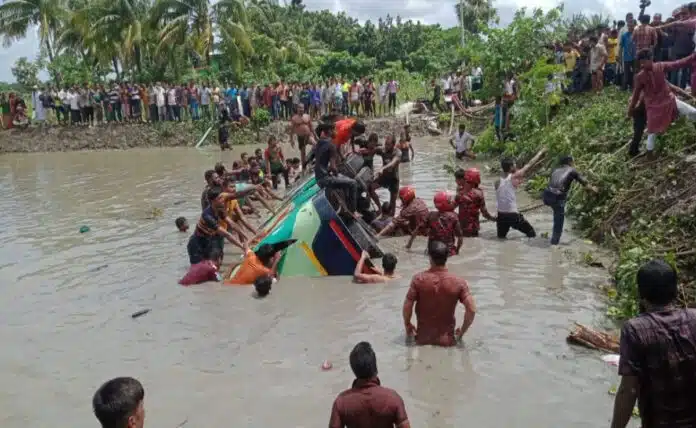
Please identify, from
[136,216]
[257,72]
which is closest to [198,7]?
[257,72]

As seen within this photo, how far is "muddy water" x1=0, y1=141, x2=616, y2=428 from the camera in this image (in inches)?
213

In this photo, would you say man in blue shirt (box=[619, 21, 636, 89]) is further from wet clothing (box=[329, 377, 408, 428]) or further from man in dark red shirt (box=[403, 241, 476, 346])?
wet clothing (box=[329, 377, 408, 428])

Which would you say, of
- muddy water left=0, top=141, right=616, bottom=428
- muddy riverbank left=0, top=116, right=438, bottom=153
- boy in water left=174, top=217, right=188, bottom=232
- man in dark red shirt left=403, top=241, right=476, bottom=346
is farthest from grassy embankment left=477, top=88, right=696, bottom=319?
muddy riverbank left=0, top=116, right=438, bottom=153

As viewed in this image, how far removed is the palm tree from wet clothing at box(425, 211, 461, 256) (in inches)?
1130

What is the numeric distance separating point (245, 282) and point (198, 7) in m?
23.0

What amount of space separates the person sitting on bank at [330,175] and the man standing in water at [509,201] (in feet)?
7.15

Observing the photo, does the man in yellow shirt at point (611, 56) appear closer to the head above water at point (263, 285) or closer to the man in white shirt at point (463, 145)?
the man in white shirt at point (463, 145)

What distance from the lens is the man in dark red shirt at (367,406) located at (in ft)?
12.2

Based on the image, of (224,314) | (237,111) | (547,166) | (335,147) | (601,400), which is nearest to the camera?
(601,400)

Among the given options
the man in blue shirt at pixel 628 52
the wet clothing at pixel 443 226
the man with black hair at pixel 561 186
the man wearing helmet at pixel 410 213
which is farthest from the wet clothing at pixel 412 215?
the man in blue shirt at pixel 628 52

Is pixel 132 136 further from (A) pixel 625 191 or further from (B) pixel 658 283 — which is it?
(B) pixel 658 283

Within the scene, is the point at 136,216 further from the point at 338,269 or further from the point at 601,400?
the point at 601,400

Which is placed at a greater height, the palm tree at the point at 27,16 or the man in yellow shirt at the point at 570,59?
the palm tree at the point at 27,16

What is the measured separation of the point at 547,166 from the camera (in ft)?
44.5
